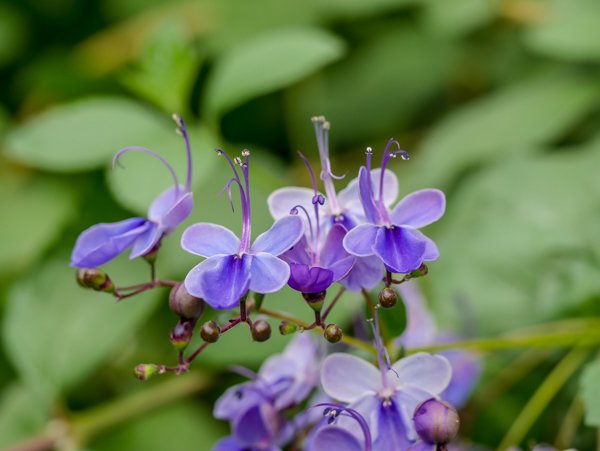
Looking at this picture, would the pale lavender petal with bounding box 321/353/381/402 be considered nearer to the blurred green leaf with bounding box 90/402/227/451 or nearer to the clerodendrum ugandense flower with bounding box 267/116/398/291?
the clerodendrum ugandense flower with bounding box 267/116/398/291

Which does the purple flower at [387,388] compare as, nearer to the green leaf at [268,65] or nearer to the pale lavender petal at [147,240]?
the pale lavender petal at [147,240]

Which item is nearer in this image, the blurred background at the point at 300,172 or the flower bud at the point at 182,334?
the flower bud at the point at 182,334

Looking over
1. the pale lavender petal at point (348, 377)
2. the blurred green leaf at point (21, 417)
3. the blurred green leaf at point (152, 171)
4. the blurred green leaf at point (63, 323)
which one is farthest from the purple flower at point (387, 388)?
the blurred green leaf at point (21, 417)

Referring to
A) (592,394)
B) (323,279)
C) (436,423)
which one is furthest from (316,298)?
(592,394)

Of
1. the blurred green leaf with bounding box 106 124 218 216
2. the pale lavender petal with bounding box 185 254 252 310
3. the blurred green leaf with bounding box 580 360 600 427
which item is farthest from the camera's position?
the blurred green leaf with bounding box 106 124 218 216

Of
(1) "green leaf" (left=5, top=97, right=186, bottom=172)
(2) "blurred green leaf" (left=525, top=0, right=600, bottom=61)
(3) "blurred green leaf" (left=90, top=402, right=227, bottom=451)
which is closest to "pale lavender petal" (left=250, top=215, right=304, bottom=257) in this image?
(1) "green leaf" (left=5, top=97, right=186, bottom=172)

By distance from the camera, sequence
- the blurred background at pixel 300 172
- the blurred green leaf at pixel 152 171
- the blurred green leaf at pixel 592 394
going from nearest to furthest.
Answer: the blurred green leaf at pixel 592 394 → the blurred green leaf at pixel 152 171 → the blurred background at pixel 300 172

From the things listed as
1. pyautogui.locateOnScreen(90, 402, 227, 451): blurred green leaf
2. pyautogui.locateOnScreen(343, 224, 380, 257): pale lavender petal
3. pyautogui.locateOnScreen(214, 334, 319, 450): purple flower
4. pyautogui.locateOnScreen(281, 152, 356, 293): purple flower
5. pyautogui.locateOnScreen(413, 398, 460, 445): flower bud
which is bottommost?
pyautogui.locateOnScreen(90, 402, 227, 451): blurred green leaf

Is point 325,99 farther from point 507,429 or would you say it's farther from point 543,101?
point 507,429

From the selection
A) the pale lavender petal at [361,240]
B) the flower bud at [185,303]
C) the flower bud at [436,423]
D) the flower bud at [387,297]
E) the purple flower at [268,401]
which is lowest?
the purple flower at [268,401]
